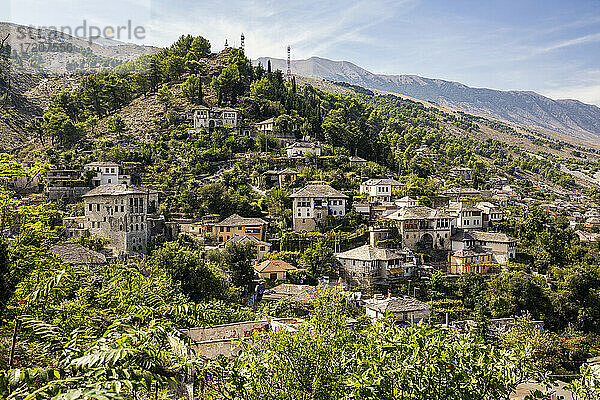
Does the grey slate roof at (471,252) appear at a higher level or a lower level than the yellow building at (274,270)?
higher

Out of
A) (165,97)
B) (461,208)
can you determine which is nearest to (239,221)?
(461,208)

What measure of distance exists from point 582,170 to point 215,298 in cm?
14920

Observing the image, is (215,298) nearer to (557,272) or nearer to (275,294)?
(275,294)

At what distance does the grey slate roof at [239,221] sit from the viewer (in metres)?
37.2

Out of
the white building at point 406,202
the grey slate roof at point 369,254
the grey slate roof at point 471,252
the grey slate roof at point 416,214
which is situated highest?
the white building at point 406,202

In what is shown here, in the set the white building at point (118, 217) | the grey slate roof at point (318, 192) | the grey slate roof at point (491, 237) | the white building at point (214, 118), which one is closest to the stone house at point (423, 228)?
the grey slate roof at point (491, 237)

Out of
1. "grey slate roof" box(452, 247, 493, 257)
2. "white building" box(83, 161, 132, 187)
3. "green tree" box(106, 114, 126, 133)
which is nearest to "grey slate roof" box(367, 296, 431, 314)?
"grey slate roof" box(452, 247, 493, 257)

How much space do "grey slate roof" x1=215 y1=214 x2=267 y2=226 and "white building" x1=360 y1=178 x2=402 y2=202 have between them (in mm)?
11250

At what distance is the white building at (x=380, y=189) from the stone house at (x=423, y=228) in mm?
4048

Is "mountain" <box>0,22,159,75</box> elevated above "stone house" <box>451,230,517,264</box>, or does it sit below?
above

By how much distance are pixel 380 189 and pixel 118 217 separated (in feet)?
75.7

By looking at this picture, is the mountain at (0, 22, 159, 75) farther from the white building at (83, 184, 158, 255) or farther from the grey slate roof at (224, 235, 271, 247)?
the grey slate roof at (224, 235, 271, 247)

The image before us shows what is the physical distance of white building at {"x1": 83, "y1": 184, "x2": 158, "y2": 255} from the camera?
34.9 metres

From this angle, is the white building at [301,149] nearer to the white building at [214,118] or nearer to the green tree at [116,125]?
the white building at [214,118]
